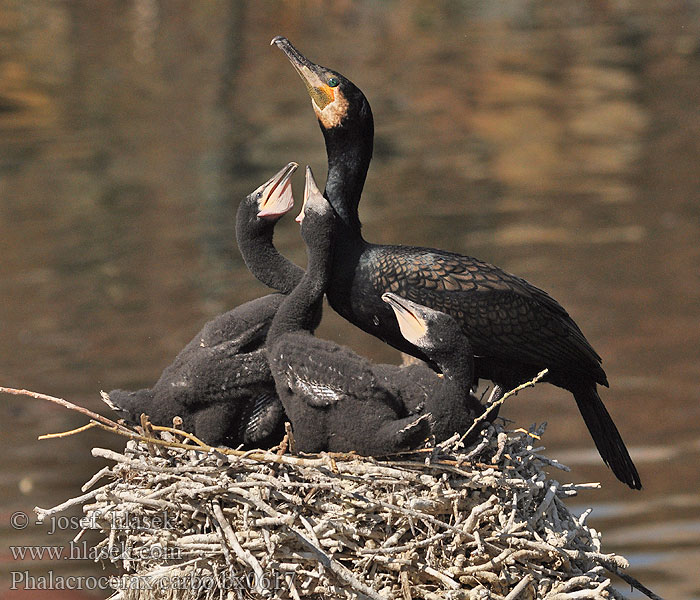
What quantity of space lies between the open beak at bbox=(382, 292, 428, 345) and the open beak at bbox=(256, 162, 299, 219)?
45 cm

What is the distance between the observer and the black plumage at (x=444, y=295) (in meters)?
3.79

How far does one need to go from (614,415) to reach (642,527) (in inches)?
67.1

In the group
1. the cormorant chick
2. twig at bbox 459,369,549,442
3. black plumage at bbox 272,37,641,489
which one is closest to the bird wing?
black plumage at bbox 272,37,641,489

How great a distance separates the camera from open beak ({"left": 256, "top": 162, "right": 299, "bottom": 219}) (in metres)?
3.74

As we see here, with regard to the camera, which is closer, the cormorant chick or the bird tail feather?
the cormorant chick

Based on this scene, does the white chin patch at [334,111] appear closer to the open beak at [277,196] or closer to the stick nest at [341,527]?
the open beak at [277,196]

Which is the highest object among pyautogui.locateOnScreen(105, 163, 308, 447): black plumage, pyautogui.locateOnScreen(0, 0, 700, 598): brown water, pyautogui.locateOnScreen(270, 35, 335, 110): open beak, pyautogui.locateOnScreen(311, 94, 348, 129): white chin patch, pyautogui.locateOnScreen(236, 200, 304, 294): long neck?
pyautogui.locateOnScreen(270, 35, 335, 110): open beak

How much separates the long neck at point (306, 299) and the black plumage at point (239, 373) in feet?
0.12

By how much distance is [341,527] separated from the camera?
3297 millimetres

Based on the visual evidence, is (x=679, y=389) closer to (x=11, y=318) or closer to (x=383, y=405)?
(x=11, y=318)

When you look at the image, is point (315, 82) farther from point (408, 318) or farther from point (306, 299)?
point (408, 318)

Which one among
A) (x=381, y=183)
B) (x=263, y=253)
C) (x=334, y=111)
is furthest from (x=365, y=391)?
(x=381, y=183)

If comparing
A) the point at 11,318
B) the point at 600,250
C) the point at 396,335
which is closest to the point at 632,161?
the point at 600,250

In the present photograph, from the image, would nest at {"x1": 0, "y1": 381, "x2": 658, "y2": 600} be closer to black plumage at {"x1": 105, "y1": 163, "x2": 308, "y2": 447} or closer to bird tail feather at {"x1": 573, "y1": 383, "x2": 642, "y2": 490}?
black plumage at {"x1": 105, "y1": 163, "x2": 308, "y2": 447}
